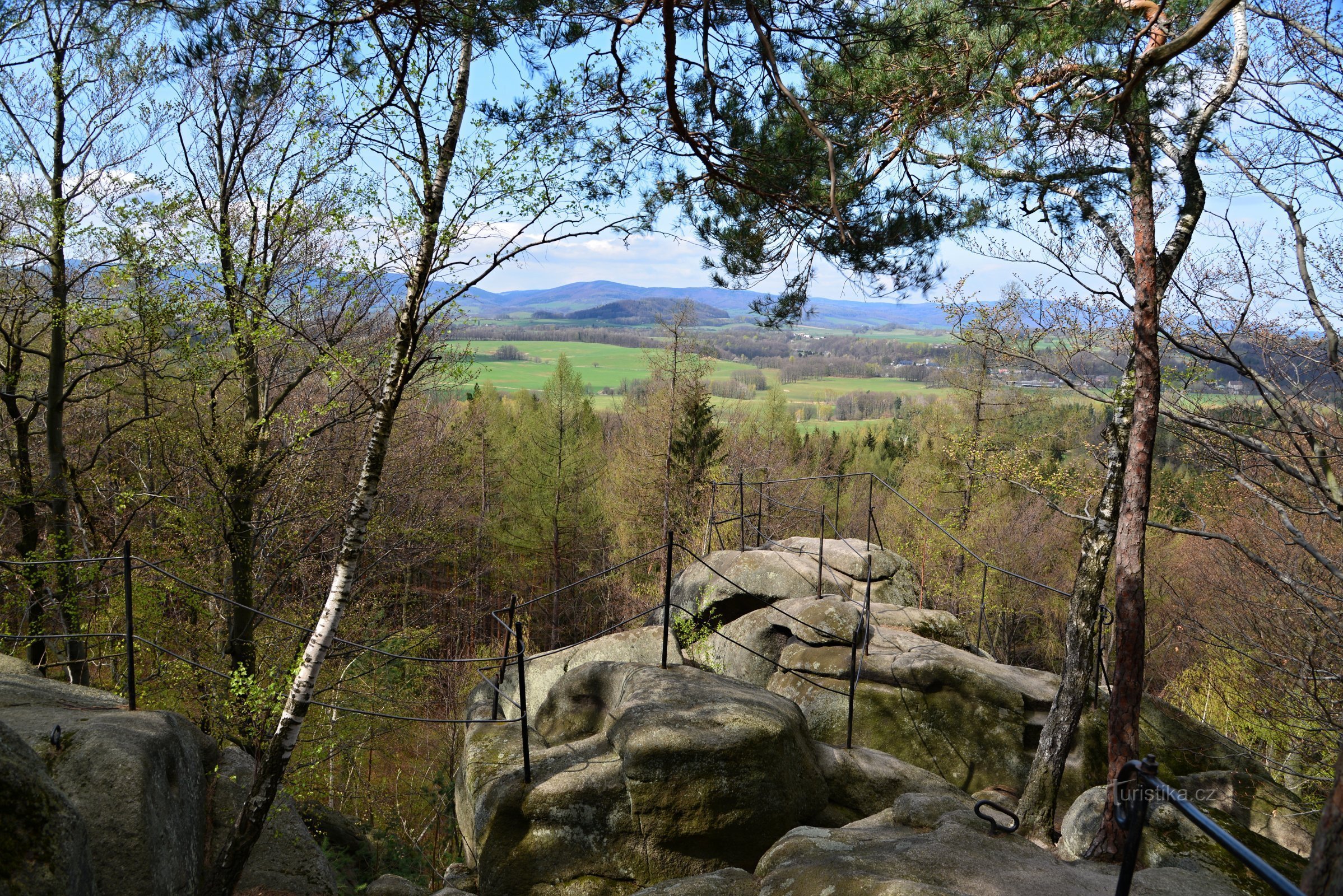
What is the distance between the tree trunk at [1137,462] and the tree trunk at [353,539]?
543 centimetres

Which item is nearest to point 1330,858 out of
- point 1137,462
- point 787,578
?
point 1137,462

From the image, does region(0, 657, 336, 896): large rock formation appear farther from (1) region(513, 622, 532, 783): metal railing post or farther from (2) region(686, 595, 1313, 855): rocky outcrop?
(2) region(686, 595, 1313, 855): rocky outcrop

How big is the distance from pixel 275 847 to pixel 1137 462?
318 inches

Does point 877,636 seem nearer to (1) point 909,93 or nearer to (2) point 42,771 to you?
(1) point 909,93

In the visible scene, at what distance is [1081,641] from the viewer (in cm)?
635

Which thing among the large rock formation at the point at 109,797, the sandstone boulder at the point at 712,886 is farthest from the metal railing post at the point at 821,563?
the large rock formation at the point at 109,797

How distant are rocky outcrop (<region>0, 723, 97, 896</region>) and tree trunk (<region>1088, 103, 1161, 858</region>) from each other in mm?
6487

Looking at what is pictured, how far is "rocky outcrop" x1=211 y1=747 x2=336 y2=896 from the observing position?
6.26 m

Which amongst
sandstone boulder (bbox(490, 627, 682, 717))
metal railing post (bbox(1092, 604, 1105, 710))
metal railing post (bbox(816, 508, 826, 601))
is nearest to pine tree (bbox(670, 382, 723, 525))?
metal railing post (bbox(816, 508, 826, 601))

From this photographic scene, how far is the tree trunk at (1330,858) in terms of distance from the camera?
3.91 m

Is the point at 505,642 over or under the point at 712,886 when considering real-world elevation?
under

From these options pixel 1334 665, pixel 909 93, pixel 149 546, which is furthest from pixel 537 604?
pixel 909 93

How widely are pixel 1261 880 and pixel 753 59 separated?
665cm

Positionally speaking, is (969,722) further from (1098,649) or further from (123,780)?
(123,780)
